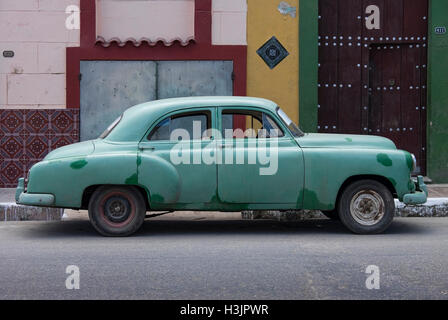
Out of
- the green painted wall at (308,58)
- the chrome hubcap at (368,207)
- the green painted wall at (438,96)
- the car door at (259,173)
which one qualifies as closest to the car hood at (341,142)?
the car door at (259,173)

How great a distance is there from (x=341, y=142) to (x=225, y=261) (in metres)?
2.59

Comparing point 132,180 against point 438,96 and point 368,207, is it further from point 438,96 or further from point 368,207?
point 438,96

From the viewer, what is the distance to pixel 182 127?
934 centimetres

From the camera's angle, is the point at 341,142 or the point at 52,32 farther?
the point at 52,32

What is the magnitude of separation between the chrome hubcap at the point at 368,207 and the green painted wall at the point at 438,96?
5.67m

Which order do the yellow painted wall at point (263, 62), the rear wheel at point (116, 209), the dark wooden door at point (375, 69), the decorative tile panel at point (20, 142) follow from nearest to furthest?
1. the rear wheel at point (116, 209)
2. the decorative tile panel at point (20, 142)
3. the yellow painted wall at point (263, 62)
4. the dark wooden door at point (375, 69)

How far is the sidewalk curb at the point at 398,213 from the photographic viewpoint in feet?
35.6

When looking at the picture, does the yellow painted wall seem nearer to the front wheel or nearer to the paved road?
the paved road

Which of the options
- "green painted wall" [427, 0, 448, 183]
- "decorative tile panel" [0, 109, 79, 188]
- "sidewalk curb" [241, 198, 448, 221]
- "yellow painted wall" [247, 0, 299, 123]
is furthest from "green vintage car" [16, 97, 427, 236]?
"green painted wall" [427, 0, 448, 183]

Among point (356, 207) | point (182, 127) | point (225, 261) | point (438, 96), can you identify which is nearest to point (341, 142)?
point (356, 207)

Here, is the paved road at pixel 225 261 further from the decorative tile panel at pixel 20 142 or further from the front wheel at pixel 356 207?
the decorative tile panel at pixel 20 142
